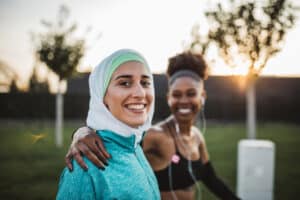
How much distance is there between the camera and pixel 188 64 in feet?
9.86

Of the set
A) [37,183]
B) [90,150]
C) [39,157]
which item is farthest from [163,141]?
[39,157]

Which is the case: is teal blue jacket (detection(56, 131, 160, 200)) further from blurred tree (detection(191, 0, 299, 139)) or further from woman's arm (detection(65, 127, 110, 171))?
blurred tree (detection(191, 0, 299, 139))

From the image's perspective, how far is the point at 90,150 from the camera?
144 centimetres

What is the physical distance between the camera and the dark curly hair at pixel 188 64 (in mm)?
3006

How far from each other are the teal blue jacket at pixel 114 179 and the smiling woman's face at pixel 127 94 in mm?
102

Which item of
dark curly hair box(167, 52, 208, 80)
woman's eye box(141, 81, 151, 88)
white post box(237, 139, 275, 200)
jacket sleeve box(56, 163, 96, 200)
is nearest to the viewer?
jacket sleeve box(56, 163, 96, 200)

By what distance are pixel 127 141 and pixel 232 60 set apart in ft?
15.0

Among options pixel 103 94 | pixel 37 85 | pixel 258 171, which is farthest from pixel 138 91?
pixel 37 85

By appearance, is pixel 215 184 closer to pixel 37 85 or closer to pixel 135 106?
pixel 135 106

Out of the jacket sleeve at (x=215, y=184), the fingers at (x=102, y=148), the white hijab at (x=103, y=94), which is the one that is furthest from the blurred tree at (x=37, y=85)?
the fingers at (x=102, y=148)

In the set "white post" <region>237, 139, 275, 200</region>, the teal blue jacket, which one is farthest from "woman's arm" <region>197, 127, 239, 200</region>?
"white post" <region>237, 139, 275, 200</region>

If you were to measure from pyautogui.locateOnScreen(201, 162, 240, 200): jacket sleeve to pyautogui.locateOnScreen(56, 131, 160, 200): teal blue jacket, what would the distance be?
1.34 meters

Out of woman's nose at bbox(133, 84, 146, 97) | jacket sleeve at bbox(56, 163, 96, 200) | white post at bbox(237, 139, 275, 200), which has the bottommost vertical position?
white post at bbox(237, 139, 275, 200)

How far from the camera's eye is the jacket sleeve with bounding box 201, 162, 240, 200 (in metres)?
2.83
